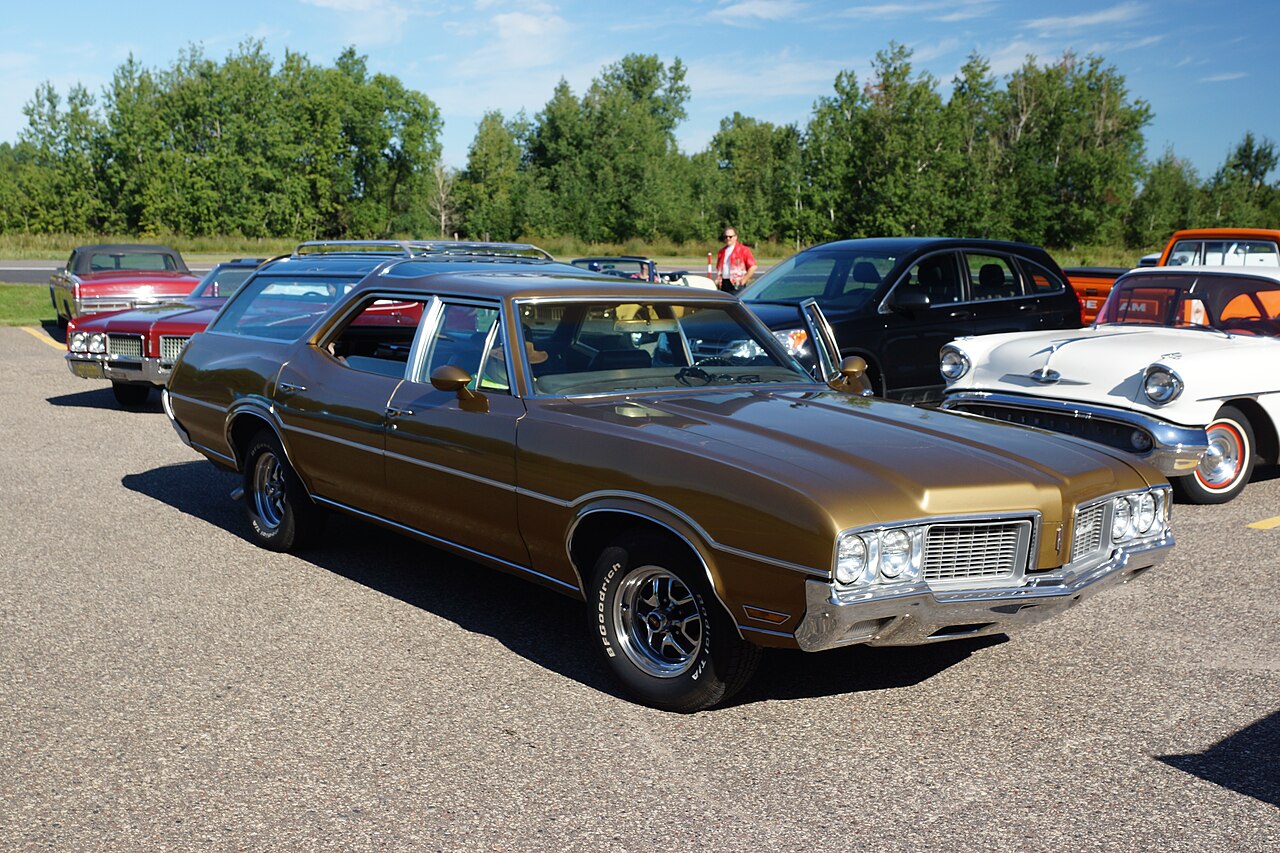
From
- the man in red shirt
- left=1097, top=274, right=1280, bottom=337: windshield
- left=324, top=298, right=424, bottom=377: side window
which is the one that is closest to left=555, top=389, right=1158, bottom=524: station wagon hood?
left=324, top=298, right=424, bottom=377: side window

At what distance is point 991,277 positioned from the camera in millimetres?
11562

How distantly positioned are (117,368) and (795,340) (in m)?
6.74

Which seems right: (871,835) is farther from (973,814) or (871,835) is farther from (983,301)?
(983,301)

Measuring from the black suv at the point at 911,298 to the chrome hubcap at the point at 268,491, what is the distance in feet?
15.7

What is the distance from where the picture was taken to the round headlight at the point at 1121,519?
15.1 feet

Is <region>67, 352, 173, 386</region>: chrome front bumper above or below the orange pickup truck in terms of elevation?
below

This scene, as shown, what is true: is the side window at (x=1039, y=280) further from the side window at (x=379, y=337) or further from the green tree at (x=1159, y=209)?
the green tree at (x=1159, y=209)

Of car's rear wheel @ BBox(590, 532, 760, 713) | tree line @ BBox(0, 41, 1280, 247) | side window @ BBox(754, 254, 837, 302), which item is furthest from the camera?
tree line @ BBox(0, 41, 1280, 247)

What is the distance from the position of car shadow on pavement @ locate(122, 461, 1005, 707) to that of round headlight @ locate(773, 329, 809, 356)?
427 centimetres

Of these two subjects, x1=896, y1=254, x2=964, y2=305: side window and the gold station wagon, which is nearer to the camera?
the gold station wagon

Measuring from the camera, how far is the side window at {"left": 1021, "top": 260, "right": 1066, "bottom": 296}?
1177 cm

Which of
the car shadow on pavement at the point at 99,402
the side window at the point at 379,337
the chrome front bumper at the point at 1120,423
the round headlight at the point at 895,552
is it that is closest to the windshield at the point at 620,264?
the car shadow on pavement at the point at 99,402

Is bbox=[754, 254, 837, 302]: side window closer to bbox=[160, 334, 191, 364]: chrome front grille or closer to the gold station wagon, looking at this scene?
the gold station wagon

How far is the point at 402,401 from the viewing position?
5.60 meters
